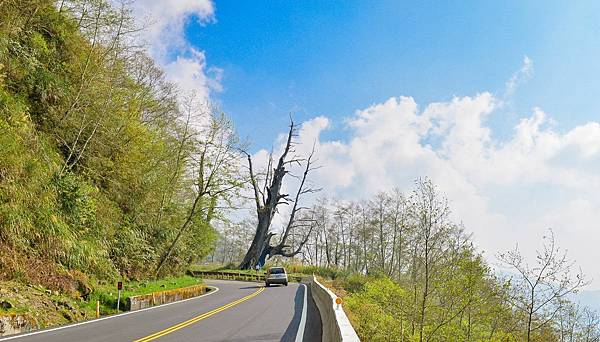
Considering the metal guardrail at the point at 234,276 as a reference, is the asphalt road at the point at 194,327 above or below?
below

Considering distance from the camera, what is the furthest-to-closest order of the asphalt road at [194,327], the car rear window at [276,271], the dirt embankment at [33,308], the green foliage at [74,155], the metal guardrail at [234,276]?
the metal guardrail at [234,276] → the car rear window at [276,271] → the green foliage at [74,155] → the dirt embankment at [33,308] → the asphalt road at [194,327]

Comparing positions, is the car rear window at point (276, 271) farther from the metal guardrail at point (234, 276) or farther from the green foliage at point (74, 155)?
the green foliage at point (74, 155)

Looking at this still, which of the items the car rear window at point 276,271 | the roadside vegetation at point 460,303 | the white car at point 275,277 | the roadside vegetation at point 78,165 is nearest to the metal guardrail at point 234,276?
the car rear window at point 276,271

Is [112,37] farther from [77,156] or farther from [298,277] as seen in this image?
[298,277]

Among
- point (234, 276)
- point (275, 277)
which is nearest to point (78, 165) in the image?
point (275, 277)

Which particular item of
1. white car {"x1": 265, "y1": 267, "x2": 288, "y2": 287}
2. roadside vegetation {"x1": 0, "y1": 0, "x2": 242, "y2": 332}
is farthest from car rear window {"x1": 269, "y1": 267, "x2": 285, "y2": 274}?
roadside vegetation {"x1": 0, "y1": 0, "x2": 242, "y2": 332}

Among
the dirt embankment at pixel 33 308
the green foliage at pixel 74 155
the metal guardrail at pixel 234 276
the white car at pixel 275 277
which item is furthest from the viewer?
the metal guardrail at pixel 234 276

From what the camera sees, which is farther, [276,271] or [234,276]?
[234,276]

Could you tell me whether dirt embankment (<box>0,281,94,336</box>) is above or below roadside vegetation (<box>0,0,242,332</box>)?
below

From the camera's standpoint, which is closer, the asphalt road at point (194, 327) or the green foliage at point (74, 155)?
the asphalt road at point (194, 327)

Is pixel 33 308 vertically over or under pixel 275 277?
under

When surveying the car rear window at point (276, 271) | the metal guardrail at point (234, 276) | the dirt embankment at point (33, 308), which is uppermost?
the car rear window at point (276, 271)

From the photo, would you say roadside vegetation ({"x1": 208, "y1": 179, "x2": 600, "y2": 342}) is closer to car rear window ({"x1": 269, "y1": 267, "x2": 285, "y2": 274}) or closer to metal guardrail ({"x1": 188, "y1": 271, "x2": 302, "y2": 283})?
car rear window ({"x1": 269, "y1": 267, "x2": 285, "y2": 274})

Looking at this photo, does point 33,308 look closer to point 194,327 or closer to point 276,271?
point 194,327
